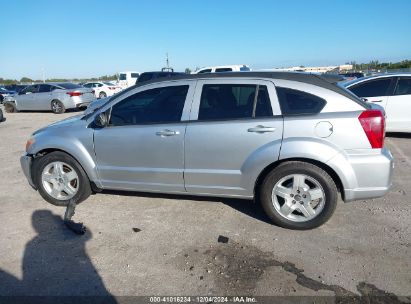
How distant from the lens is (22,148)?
319 inches

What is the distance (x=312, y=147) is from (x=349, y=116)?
482mm

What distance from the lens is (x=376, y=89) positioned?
7.77 metres

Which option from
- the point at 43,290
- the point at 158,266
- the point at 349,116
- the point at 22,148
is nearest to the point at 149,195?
the point at 158,266

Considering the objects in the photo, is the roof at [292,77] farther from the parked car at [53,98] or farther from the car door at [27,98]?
the car door at [27,98]

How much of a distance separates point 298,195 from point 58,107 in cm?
1499

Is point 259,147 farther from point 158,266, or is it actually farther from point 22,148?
point 22,148

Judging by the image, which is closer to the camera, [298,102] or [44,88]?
[298,102]

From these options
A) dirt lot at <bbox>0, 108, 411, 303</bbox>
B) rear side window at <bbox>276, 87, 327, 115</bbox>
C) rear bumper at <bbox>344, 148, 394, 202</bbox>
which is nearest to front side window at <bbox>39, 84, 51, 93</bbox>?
dirt lot at <bbox>0, 108, 411, 303</bbox>

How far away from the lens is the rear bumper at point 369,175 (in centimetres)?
336

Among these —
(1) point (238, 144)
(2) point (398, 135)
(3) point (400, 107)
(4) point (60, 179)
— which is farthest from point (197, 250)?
(2) point (398, 135)

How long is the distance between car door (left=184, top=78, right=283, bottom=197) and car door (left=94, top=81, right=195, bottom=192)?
16cm

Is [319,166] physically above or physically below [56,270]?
above

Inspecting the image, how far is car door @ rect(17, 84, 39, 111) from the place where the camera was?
16.7 metres

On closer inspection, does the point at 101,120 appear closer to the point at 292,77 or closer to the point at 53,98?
the point at 292,77
